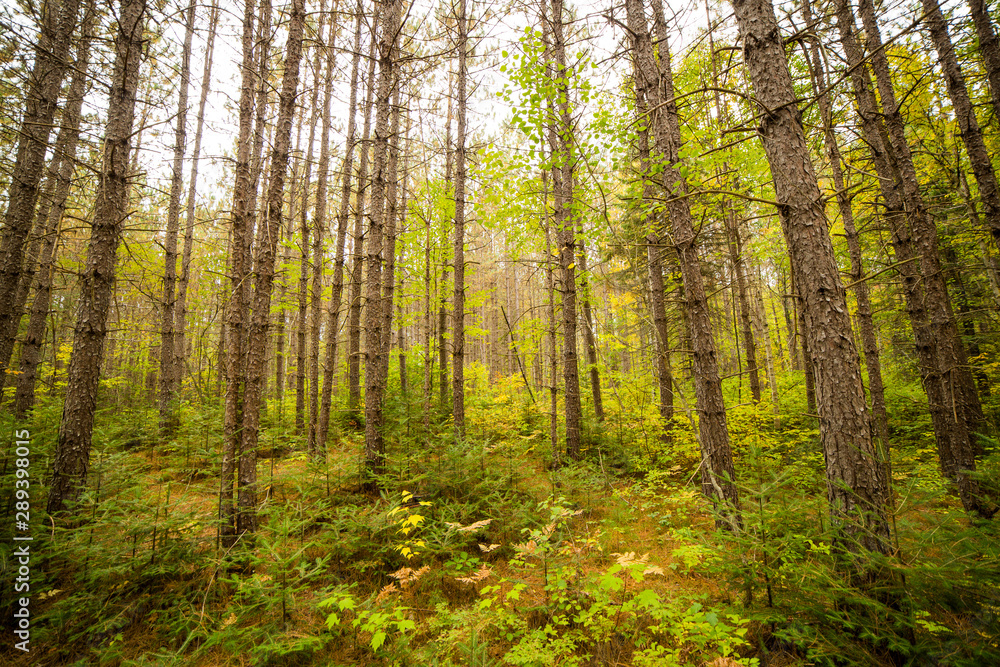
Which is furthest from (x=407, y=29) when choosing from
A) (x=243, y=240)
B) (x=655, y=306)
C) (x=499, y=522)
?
(x=499, y=522)

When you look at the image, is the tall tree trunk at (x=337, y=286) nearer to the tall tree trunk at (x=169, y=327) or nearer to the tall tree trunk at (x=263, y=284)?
the tall tree trunk at (x=263, y=284)

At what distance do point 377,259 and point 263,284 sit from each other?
1.98 meters

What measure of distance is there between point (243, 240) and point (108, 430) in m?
5.99

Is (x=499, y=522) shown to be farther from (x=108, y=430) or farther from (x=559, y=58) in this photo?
(x=559, y=58)

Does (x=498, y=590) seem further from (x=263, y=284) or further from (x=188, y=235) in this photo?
(x=188, y=235)

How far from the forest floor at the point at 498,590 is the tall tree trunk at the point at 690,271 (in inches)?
25.3

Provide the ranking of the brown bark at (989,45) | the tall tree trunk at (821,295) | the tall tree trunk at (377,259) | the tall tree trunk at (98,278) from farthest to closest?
the tall tree trunk at (377,259) < the brown bark at (989,45) < the tall tree trunk at (98,278) < the tall tree trunk at (821,295)

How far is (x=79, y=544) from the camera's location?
4.17 m

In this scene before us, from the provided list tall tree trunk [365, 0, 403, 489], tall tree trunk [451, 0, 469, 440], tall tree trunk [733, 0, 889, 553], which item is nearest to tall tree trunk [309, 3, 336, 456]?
tall tree trunk [365, 0, 403, 489]

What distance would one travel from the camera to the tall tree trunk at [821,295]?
116 inches

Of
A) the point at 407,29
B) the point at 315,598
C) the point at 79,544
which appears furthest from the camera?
the point at 407,29

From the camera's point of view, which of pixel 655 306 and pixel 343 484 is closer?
Answer: pixel 343 484

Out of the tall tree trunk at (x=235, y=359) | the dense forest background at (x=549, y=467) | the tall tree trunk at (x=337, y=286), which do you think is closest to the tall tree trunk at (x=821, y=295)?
the dense forest background at (x=549, y=467)

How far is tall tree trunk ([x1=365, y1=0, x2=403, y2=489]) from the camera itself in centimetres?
646
